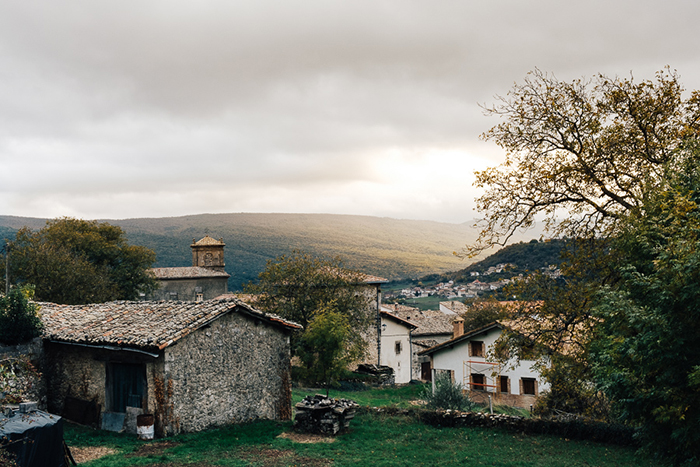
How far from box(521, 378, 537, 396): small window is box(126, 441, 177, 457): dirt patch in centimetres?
2639

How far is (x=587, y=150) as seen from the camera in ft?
44.1

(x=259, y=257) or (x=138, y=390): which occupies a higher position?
(x=259, y=257)

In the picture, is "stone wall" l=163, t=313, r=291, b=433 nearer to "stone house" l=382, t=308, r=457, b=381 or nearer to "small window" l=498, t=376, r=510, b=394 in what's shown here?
"small window" l=498, t=376, r=510, b=394

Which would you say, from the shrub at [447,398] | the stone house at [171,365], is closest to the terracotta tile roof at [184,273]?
the stone house at [171,365]

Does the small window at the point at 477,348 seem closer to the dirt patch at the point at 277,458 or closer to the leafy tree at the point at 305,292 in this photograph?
the leafy tree at the point at 305,292

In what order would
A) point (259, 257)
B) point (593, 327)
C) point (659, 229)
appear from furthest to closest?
point (259, 257), point (593, 327), point (659, 229)

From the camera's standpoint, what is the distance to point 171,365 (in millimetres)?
14234

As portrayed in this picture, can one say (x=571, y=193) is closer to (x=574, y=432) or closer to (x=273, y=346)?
(x=574, y=432)

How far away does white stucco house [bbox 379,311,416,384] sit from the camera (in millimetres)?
44344

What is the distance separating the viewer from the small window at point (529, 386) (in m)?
33.4

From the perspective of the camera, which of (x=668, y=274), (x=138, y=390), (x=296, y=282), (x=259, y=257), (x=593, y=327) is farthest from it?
(x=259, y=257)

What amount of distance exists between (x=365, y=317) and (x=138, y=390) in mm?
26237

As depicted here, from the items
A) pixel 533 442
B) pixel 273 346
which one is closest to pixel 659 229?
pixel 533 442

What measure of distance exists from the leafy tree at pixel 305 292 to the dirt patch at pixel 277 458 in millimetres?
22034
